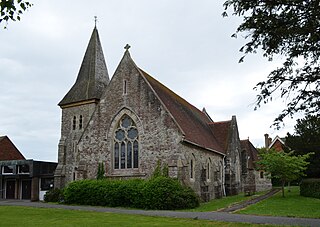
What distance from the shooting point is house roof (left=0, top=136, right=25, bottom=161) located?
46.6 metres

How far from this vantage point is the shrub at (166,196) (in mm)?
22375

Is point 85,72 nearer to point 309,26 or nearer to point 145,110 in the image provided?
point 145,110

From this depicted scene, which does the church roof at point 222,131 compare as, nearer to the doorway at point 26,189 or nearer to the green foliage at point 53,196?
the green foliage at point 53,196

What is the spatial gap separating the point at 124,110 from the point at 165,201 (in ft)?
32.0

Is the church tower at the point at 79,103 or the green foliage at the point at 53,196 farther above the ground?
the church tower at the point at 79,103

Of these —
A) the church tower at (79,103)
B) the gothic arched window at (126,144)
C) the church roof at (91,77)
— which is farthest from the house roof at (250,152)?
the gothic arched window at (126,144)

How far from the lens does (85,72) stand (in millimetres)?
40688

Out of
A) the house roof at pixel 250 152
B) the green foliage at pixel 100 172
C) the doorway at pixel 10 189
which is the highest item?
the house roof at pixel 250 152

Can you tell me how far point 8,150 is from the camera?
47.7 metres

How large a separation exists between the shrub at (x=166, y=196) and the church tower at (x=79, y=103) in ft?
50.4

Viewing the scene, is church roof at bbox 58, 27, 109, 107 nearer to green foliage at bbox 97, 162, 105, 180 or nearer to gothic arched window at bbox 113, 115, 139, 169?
gothic arched window at bbox 113, 115, 139, 169

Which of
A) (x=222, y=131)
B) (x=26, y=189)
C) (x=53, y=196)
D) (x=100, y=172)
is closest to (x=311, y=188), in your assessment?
(x=222, y=131)

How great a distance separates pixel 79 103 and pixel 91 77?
3.45m

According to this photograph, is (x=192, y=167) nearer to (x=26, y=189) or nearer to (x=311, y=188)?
(x=311, y=188)
